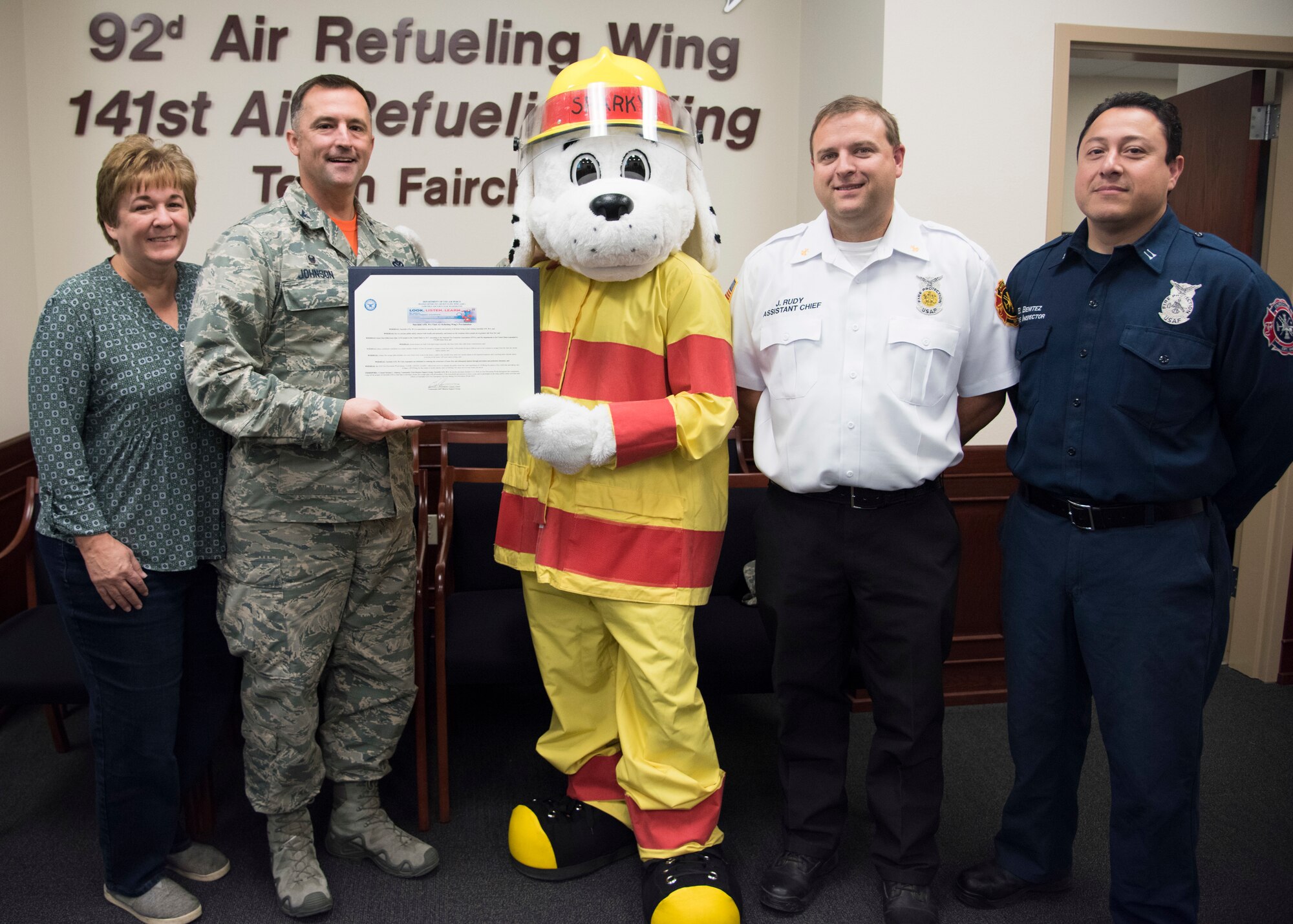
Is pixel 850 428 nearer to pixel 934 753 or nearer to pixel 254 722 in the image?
pixel 934 753

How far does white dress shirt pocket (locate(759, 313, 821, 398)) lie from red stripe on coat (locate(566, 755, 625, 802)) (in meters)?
0.95

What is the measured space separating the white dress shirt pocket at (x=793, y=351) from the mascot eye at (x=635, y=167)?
1.35ft

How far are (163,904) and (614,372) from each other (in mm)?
1519

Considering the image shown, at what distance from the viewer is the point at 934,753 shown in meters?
2.00

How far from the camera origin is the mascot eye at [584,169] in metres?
1.88

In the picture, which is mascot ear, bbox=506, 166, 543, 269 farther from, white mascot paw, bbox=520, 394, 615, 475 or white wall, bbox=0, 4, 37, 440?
white wall, bbox=0, 4, 37, 440

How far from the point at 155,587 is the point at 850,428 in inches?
58.2

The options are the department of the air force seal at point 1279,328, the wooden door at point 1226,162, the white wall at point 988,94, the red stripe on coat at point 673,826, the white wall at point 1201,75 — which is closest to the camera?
the department of the air force seal at point 1279,328

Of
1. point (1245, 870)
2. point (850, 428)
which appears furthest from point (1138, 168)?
point (1245, 870)

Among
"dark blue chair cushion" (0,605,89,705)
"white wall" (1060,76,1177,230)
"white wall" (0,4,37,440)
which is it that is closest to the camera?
"dark blue chair cushion" (0,605,89,705)

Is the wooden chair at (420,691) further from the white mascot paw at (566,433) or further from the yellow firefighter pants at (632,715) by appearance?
the white mascot paw at (566,433)

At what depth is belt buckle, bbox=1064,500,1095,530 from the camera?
1810mm

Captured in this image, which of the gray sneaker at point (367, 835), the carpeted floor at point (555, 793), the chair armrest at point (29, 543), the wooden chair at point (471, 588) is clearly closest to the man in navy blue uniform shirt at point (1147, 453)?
the carpeted floor at point (555, 793)

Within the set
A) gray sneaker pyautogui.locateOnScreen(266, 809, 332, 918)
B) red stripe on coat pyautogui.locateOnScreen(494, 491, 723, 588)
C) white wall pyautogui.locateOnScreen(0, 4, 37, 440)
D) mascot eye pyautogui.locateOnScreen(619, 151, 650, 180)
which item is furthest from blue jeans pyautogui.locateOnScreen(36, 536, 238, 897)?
white wall pyautogui.locateOnScreen(0, 4, 37, 440)
